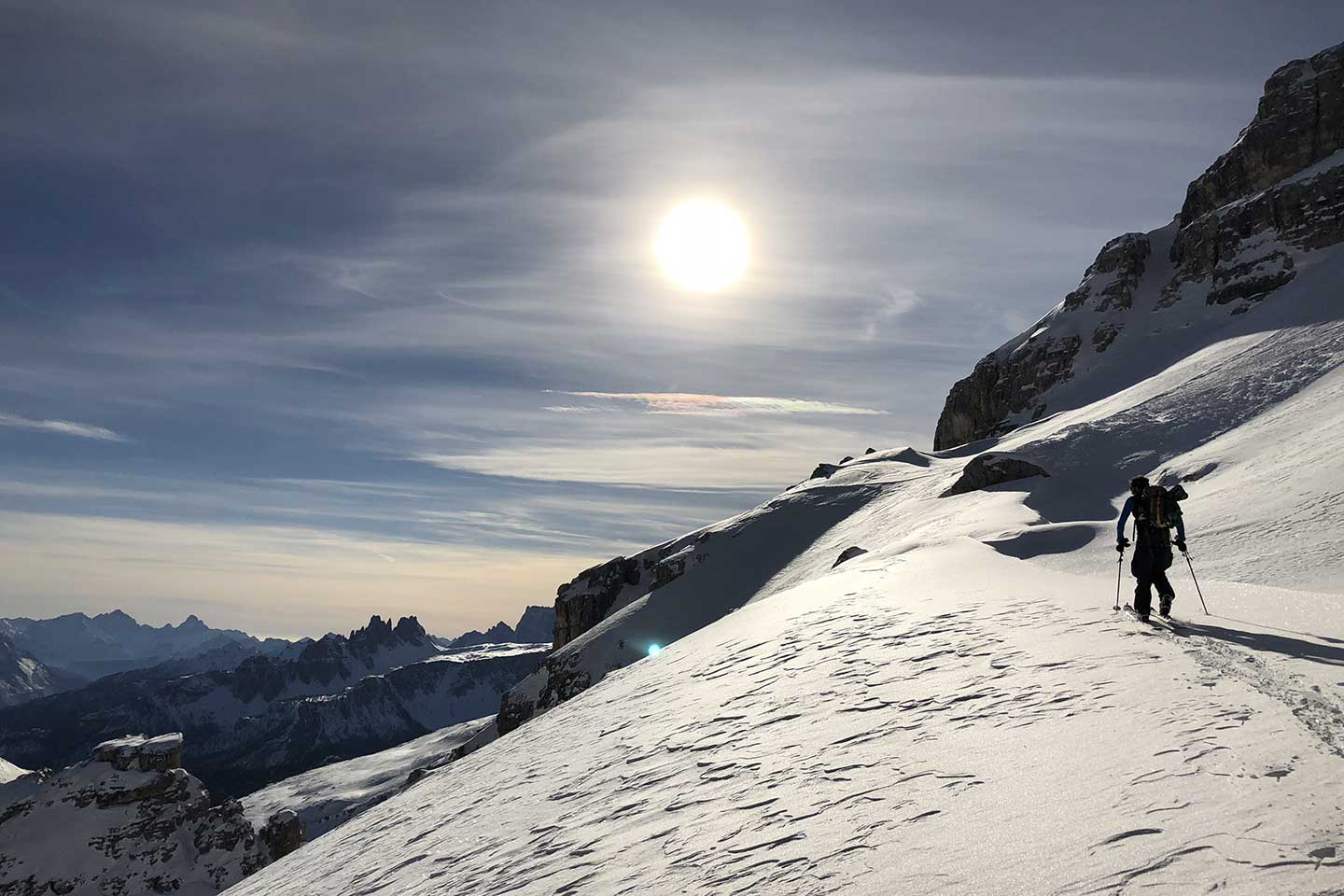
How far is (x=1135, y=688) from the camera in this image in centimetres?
770

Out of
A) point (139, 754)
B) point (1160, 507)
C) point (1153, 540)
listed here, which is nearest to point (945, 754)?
point (1153, 540)

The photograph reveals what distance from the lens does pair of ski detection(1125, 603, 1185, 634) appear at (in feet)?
35.2

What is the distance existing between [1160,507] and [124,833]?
142 metres

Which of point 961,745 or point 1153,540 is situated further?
point 1153,540

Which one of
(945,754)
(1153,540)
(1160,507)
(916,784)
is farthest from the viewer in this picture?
(1160,507)

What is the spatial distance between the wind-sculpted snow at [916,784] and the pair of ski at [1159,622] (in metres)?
0.23

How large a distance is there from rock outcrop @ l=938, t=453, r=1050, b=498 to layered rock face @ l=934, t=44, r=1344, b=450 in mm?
42506

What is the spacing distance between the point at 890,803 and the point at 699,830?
1782mm

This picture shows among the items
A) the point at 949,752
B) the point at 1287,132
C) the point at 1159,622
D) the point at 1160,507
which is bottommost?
the point at 949,752

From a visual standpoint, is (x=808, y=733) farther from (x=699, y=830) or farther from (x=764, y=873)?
(x=764, y=873)

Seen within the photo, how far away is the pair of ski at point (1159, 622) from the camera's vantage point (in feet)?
35.2

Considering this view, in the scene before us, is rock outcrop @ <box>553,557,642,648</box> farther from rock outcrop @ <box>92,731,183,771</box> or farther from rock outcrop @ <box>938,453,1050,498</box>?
rock outcrop @ <box>92,731,183,771</box>

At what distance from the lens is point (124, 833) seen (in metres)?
109

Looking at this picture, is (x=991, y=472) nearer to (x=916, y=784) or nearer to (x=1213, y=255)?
(x=916, y=784)
